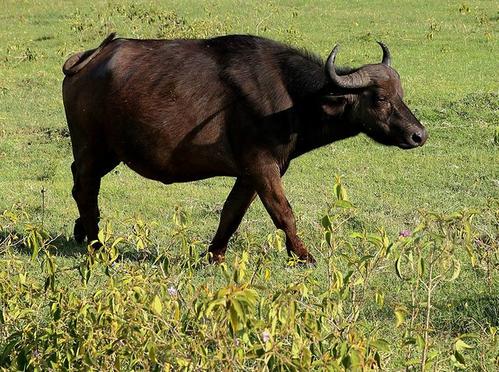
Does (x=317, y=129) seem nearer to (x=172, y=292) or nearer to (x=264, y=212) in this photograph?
(x=264, y=212)

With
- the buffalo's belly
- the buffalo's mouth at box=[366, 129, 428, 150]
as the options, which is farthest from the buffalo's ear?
the buffalo's belly

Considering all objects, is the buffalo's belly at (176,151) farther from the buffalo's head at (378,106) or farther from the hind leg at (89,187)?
the buffalo's head at (378,106)

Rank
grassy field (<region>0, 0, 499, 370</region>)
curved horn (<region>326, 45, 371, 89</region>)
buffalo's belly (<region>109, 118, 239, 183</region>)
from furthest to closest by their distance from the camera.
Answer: buffalo's belly (<region>109, 118, 239, 183</region>) → curved horn (<region>326, 45, 371, 89</region>) → grassy field (<region>0, 0, 499, 370</region>)

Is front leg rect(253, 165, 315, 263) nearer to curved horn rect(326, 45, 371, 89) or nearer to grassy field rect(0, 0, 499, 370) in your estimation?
grassy field rect(0, 0, 499, 370)

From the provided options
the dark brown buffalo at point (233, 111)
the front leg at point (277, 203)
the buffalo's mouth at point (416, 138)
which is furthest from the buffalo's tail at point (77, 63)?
the buffalo's mouth at point (416, 138)

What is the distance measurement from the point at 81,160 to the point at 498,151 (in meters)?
4.38

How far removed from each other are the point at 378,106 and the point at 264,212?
5.61 feet

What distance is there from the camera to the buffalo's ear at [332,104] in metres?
6.62

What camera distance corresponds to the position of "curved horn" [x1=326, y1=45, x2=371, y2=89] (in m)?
6.44

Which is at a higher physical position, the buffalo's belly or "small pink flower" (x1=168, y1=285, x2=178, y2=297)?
"small pink flower" (x1=168, y1=285, x2=178, y2=297)

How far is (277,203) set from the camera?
6.61m

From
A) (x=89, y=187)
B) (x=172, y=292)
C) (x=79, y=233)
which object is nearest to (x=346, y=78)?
(x=89, y=187)

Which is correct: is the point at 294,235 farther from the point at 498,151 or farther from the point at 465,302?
the point at 498,151

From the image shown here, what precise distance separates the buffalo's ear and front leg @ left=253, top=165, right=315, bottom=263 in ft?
1.60
